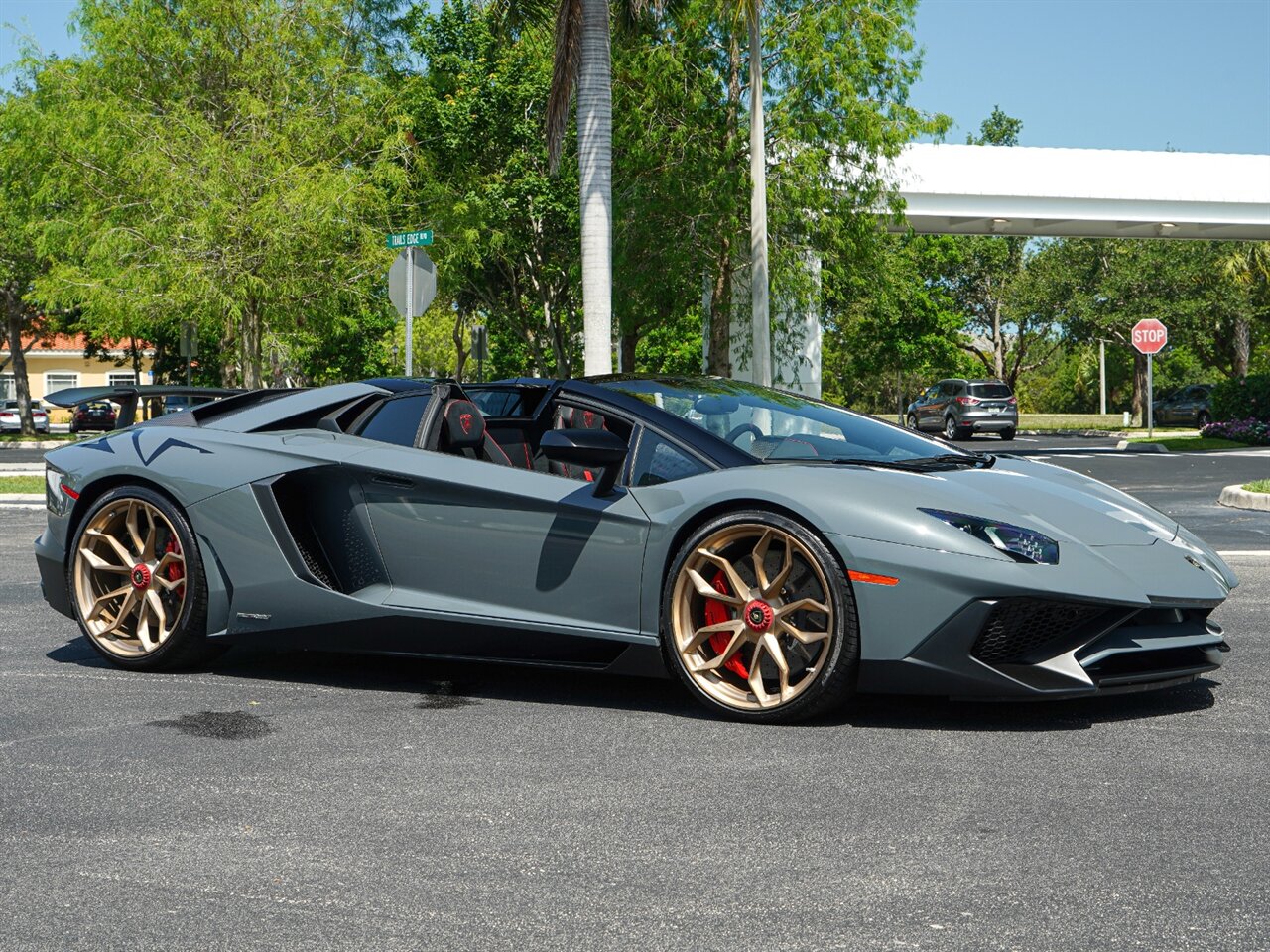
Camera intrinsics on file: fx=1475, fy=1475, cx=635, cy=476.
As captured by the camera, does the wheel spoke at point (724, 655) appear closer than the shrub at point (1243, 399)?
Yes

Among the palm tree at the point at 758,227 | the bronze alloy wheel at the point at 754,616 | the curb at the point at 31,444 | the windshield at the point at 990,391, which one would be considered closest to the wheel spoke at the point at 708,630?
the bronze alloy wheel at the point at 754,616

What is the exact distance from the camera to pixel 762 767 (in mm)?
4316

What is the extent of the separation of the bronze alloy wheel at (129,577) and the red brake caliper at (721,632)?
2.18 metres

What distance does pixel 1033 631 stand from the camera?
14.8ft

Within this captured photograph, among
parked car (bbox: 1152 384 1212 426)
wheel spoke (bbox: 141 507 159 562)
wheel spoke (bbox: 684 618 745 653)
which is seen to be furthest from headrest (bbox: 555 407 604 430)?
parked car (bbox: 1152 384 1212 426)

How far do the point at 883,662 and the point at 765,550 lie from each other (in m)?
0.54

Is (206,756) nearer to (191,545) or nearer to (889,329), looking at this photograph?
(191,545)

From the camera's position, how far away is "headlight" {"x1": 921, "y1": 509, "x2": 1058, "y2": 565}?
4523mm

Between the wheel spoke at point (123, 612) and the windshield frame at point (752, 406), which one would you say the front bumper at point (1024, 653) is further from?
the wheel spoke at point (123, 612)

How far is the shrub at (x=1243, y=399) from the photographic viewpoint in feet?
111

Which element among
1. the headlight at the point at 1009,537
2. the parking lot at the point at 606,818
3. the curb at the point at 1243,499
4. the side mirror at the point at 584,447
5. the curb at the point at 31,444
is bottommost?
the parking lot at the point at 606,818

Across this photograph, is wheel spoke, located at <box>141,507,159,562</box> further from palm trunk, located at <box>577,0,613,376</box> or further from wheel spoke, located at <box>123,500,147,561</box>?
palm trunk, located at <box>577,0,613,376</box>

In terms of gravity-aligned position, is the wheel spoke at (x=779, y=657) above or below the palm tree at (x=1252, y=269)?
below

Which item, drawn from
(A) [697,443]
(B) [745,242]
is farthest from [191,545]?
(B) [745,242]
